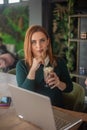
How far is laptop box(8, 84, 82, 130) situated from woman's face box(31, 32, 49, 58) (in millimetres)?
547

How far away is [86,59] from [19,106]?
2.89 meters

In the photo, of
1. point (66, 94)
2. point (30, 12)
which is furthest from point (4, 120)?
point (30, 12)

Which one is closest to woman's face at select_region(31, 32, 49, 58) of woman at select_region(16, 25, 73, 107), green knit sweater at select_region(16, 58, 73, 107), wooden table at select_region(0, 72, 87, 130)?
woman at select_region(16, 25, 73, 107)

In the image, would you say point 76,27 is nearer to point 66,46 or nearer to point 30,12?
point 66,46

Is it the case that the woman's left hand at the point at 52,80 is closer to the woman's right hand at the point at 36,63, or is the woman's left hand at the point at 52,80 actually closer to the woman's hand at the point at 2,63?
the woman's right hand at the point at 36,63

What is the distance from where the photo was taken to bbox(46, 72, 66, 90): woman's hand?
168cm

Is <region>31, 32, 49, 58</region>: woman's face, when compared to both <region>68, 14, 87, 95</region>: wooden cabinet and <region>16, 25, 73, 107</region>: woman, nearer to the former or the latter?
<region>16, 25, 73, 107</region>: woman

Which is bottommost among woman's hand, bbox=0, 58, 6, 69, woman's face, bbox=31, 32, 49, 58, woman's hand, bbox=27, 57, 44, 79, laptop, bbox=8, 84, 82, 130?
woman's hand, bbox=0, 58, 6, 69

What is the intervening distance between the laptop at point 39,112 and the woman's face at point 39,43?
0.55m

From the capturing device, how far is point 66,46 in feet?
14.0

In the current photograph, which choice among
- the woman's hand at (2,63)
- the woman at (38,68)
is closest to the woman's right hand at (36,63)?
the woman at (38,68)

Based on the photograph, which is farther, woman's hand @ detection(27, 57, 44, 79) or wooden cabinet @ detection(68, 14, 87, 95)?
wooden cabinet @ detection(68, 14, 87, 95)

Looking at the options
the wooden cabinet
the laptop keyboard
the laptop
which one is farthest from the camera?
the wooden cabinet

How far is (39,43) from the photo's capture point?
1792mm
